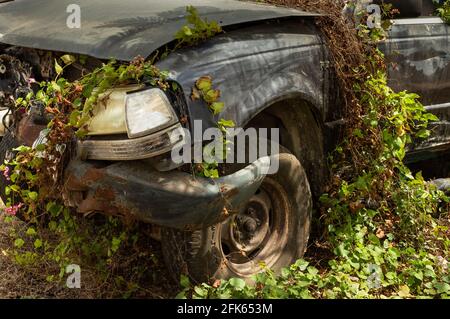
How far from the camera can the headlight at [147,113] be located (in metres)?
2.62

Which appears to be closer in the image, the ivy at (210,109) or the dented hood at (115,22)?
the ivy at (210,109)

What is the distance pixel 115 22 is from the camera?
3252mm

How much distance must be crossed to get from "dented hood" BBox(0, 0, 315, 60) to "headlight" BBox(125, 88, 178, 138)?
222 mm

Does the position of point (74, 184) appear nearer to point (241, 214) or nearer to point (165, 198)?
point (165, 198)

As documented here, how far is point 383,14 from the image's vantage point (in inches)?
154

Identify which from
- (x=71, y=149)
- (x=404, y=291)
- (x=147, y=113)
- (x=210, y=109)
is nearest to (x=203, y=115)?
(x=210, y=109)

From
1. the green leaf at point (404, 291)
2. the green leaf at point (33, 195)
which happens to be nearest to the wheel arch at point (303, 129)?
the green leaf at point (404, 291)

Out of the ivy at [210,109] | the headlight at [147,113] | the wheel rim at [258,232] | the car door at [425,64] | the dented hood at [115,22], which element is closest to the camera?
the headlight at [147,113]

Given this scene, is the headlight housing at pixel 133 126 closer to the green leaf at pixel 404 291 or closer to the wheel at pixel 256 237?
the wheel at pixel 256 237

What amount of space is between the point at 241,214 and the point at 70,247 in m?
0.93

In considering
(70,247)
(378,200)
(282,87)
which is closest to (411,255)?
(378,200)

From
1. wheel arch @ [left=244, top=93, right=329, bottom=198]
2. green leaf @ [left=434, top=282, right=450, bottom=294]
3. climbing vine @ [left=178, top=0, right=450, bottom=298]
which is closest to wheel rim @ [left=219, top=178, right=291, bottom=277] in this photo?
climbing vine @ [left=178, top=0, right=450, bottom=298]

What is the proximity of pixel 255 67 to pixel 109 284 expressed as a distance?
139 cm

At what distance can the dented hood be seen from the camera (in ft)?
9.64
